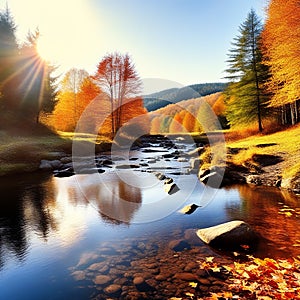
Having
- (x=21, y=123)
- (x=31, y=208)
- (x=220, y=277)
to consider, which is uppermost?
(x=21, y=123)

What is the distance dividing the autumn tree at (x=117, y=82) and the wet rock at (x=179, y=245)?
95.2 feet

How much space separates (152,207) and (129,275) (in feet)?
17.5

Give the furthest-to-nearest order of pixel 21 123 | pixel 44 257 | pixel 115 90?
pixel 115 90 < pixel 21 123 < pixel 44 257

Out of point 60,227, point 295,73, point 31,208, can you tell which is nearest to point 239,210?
point 60,227

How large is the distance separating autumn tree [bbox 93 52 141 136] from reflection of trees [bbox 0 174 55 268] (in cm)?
2079

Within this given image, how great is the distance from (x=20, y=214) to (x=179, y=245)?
259 inches

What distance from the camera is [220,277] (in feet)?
18.6

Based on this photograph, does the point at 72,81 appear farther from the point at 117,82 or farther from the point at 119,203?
the point at 119,203

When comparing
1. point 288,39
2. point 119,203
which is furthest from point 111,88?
point 119,203

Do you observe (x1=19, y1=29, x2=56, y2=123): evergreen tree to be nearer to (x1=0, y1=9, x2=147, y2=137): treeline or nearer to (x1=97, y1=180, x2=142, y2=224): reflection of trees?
(x1=0, y1=9, x2=147, y2=137): treeline

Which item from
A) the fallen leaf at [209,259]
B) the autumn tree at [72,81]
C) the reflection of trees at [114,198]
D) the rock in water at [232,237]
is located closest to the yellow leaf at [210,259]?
the fallen leaf at [209,259]

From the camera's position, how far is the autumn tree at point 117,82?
113ft

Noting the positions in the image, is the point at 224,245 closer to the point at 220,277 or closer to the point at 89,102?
the point at 220,277

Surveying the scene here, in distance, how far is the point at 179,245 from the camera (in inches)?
293
